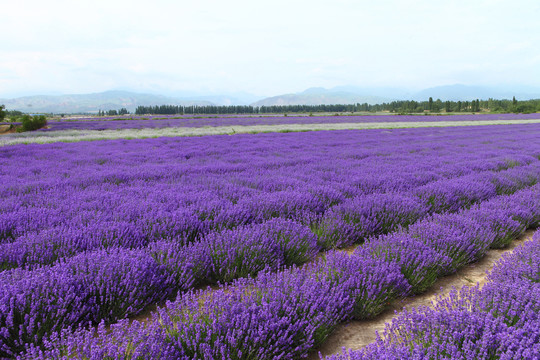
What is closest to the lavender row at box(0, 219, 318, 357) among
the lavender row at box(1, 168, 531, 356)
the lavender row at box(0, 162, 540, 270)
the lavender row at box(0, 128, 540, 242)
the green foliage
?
the lavender row at box(1, 168, 531, 356)

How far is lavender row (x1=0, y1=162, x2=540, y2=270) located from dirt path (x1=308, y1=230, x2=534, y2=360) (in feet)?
2.90

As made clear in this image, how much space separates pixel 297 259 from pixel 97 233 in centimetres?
183

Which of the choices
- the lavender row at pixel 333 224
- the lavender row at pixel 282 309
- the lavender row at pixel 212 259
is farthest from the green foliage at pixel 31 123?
the lavender row at pixel 282 309

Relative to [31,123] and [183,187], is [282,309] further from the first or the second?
[31,123]

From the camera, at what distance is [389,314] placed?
2.41 meters

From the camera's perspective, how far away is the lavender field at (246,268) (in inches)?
64.9

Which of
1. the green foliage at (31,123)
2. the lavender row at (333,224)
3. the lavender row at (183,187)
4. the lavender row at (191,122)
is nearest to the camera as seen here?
the lavender row at (333,224)

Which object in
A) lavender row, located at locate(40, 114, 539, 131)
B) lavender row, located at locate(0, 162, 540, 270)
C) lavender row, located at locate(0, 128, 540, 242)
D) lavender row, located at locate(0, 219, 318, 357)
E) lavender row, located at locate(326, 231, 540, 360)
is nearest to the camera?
lavender row, located at locate(326, 231, 540, 360)

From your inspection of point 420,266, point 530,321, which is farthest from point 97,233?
point 530,321

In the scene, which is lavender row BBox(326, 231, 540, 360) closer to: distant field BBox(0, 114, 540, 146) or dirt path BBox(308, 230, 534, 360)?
dirt path BBox(308, 230, 534, 360)

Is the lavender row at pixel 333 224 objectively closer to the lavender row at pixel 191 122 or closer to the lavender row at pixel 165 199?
the lavender row at pixel 165 199

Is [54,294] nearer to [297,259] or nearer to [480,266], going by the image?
[297,259]

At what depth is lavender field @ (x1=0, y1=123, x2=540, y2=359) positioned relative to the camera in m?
1.65

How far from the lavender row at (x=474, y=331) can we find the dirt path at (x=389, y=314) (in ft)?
0.56
